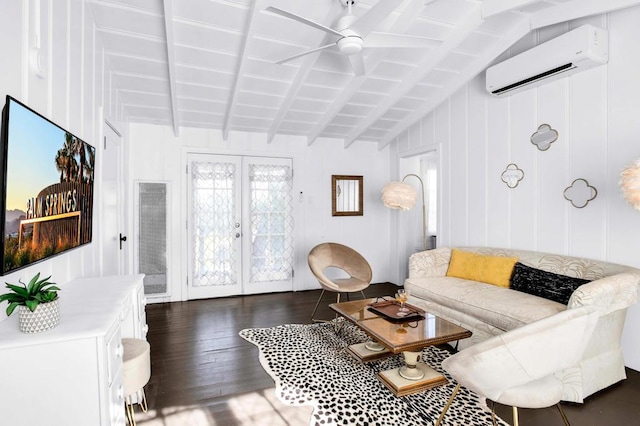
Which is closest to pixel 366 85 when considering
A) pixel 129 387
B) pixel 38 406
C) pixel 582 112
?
pixel 582 112

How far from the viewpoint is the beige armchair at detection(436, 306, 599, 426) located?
1.69m

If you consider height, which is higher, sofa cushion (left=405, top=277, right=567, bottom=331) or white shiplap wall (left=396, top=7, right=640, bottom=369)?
white shiplap wall (left=396, top=7, right=640, bottom=369)

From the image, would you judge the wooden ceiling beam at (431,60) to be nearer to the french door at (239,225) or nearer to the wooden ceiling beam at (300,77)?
the wooden ceiling beam at (300,77)

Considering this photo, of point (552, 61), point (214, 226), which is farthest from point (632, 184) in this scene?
point (214, 226)

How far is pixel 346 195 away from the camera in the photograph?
19.7ft

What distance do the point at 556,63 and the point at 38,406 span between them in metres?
4.25

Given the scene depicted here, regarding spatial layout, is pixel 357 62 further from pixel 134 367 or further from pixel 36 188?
pixel 134 367

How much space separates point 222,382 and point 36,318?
169 cm

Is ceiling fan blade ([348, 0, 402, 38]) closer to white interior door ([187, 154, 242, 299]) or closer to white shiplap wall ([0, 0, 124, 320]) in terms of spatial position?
white shiplap wall ([0, 0, 124, 320])

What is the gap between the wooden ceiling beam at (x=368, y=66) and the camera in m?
3.16

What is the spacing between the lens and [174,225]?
5090 millimetres

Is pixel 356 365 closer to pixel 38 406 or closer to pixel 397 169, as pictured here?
pixel 38 406

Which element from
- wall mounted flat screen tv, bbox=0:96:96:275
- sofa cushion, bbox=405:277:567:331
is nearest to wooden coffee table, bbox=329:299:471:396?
sofa cushion, bbox=405:277:567:331

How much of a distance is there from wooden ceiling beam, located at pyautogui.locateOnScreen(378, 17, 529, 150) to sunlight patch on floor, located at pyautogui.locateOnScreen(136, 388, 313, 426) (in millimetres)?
3925
